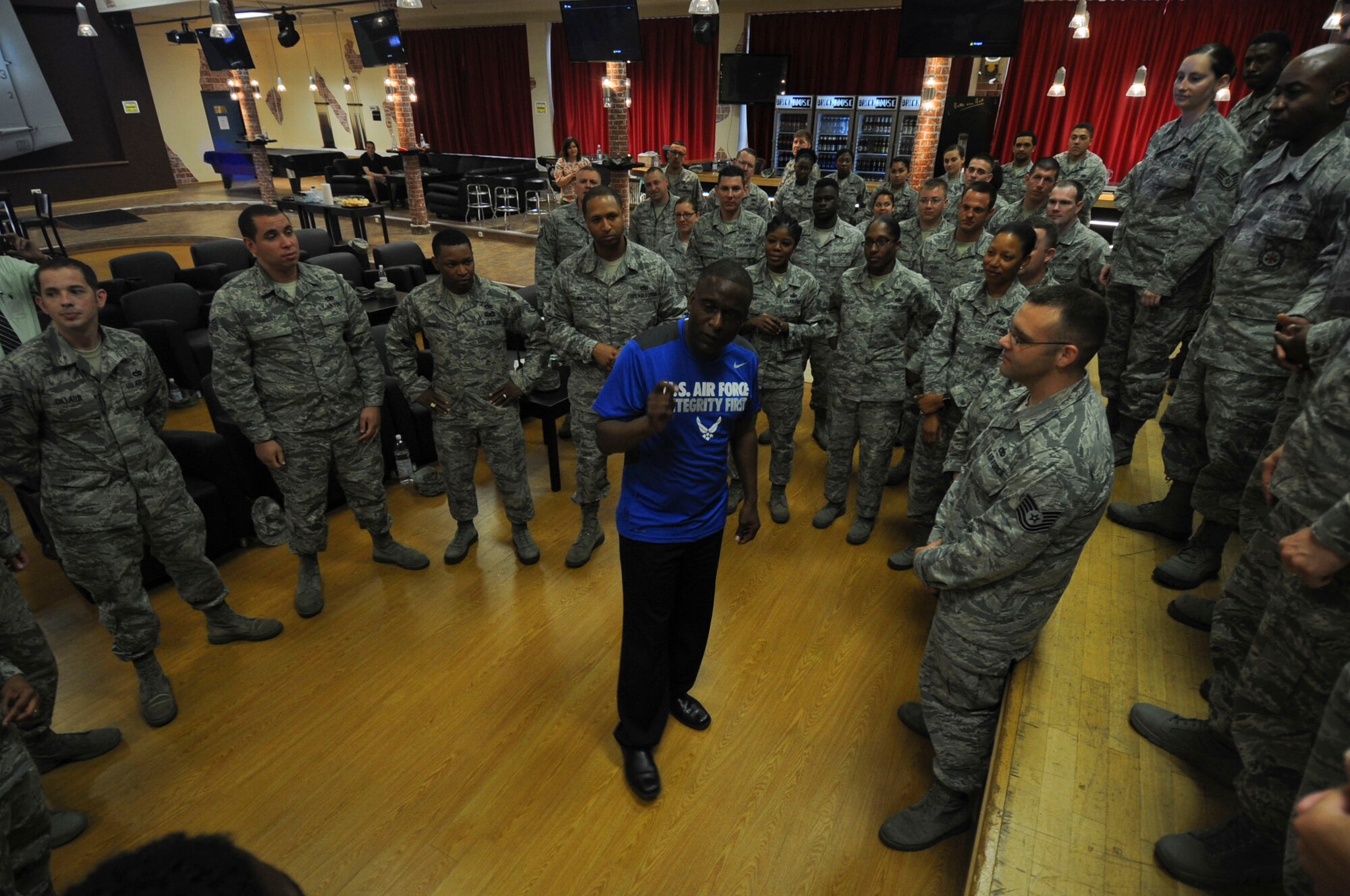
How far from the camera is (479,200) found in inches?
501

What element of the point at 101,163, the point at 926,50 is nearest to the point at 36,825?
the point at 926,50

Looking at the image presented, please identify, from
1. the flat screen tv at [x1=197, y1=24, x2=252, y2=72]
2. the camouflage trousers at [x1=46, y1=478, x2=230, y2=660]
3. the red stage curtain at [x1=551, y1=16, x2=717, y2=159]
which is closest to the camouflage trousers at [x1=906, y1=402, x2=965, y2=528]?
the camouflage trousers at [x1=46, y1=478, x2=230, y2=660]

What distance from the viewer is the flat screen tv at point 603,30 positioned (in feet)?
29.4

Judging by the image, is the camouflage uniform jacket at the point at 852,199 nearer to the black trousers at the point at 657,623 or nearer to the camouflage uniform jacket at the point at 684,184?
the camouflage uniform jacket at the point at 684,184

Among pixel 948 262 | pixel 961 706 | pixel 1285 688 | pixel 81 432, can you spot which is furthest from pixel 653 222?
pixel 1285 688

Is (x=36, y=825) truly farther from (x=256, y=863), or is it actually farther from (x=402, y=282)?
(x=402, y=282)

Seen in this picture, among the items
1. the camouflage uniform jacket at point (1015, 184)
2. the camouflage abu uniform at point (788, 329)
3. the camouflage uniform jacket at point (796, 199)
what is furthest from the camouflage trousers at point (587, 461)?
the camouflage uniform jacket at point (1015, 184)

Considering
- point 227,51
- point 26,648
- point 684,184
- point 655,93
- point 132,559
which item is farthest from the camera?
point 655,93

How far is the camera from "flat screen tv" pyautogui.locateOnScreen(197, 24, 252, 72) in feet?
39.4

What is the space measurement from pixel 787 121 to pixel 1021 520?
466 inches

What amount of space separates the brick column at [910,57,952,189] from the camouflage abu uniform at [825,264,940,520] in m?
6.62

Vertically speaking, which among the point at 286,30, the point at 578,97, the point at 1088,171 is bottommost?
the point at 1088,171

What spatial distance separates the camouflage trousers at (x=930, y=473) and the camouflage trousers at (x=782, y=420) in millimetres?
674

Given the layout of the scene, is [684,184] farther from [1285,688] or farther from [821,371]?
[1285,688]
